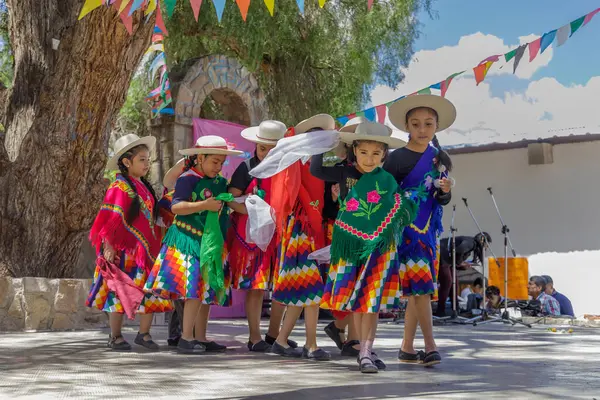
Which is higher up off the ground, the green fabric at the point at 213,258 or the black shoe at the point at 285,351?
the green fabric at the point at 213,258

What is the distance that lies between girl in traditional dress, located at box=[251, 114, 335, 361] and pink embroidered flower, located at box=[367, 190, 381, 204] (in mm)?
670

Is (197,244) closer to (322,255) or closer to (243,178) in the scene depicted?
(243,178)

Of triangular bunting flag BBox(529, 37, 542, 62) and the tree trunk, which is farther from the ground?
triangular bunting flag BBox(529, 37, 542, 62)

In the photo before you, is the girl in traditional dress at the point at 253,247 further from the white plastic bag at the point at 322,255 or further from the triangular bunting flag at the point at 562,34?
the triangular bunting flag at the point at 562,34

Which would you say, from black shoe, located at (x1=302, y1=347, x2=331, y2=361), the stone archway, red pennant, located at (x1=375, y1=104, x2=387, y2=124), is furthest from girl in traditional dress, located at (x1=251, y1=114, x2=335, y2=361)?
the stone archway

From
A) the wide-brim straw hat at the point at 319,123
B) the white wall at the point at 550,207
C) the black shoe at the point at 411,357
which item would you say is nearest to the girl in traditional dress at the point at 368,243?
the black shoe at the point at 411,357

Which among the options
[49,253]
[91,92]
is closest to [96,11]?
[91,92]

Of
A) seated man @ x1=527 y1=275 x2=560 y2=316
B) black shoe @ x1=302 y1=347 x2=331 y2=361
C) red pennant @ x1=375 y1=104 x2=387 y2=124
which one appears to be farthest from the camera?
seated man @ x1=527 y1=275 x2=560 y2=316

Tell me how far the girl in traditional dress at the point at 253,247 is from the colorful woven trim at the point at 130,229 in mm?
635

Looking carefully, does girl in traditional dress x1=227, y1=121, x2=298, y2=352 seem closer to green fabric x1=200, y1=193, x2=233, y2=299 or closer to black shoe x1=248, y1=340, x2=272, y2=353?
black shoe x1=248, y1=340, x2=272, y2=353

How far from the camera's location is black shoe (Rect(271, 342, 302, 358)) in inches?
224

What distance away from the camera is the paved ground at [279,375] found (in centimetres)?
394

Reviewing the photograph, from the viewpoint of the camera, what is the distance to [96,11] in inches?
328

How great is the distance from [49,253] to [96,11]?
96.9 inches
